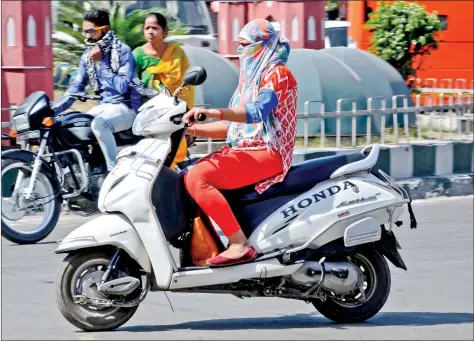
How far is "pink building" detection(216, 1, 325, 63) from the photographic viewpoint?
16.9 m

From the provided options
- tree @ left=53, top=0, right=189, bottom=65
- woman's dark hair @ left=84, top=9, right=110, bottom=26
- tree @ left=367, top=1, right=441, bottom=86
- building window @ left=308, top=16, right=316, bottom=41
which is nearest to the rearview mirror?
woman's dark hair @ left=84, top=9, right=110, bottom=26

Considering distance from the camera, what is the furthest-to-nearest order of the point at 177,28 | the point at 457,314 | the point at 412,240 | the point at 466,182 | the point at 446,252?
the point at 177,28
the point at 466,182
the point at 412,240
the point at 446,252
the point at 457,314

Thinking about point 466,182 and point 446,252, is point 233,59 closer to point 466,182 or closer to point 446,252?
point 466,182

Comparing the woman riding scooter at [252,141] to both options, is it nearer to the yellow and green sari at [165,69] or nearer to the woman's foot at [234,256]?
the woman's foot at [234,256]

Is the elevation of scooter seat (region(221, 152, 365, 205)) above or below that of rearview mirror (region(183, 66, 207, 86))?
below

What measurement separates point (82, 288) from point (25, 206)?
3304 mm

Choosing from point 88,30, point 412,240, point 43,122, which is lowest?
point 412,240

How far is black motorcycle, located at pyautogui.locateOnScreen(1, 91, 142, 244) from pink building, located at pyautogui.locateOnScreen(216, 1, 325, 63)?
7.41m

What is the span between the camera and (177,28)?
61.6ft

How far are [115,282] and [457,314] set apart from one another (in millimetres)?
2001

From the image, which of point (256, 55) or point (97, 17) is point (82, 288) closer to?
point (256, 55)

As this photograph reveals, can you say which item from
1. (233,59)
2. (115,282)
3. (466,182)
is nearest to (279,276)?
(115,282)

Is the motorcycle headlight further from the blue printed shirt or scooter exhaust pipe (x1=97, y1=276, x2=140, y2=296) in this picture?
scooter exhaust pipe (x1=97, y1=276, x2=140, y2=296)

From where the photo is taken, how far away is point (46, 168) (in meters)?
9.52
